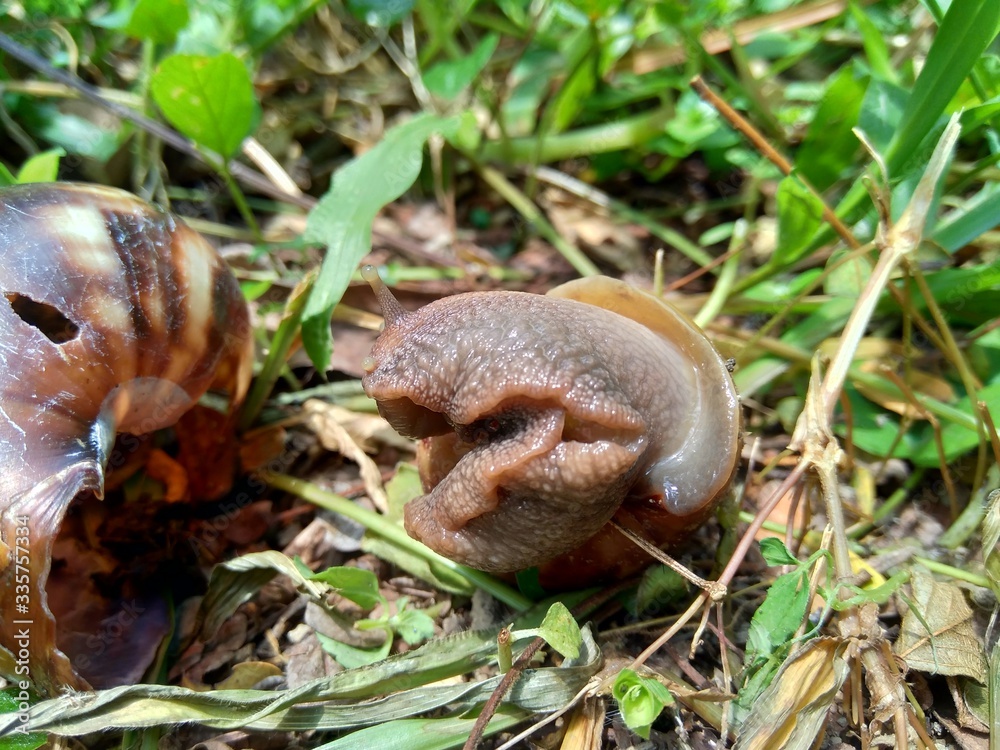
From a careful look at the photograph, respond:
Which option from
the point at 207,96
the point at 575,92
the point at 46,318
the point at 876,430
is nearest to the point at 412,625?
the point at 46,318

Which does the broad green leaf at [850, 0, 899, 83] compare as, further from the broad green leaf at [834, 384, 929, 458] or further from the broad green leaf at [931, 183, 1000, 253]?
the broad green leaf at [834, 384, 929, 458]

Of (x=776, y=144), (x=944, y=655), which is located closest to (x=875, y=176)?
(x=776, y=144)

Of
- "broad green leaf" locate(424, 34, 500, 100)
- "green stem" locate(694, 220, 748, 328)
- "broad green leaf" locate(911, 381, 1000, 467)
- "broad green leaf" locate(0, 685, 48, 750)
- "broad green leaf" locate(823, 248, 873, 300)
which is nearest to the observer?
"broad green leaf" locate(0, 685, 48, 750)

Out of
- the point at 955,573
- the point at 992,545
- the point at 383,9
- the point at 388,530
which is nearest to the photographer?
the point at 992,545

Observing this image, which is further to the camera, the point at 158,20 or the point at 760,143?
the point at 158,20

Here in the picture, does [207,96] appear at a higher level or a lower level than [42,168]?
higher

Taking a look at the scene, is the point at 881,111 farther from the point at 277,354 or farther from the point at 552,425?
the point at 277,354

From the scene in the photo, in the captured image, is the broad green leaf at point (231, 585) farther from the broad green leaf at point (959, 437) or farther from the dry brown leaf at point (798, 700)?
the broad green leaf at point (959, 437)

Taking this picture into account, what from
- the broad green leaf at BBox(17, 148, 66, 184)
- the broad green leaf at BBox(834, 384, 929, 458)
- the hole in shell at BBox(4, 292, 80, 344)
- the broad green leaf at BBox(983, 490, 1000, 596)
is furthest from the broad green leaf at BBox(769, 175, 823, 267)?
the broad green leaf at BBox(17, 148, 66, 184)
